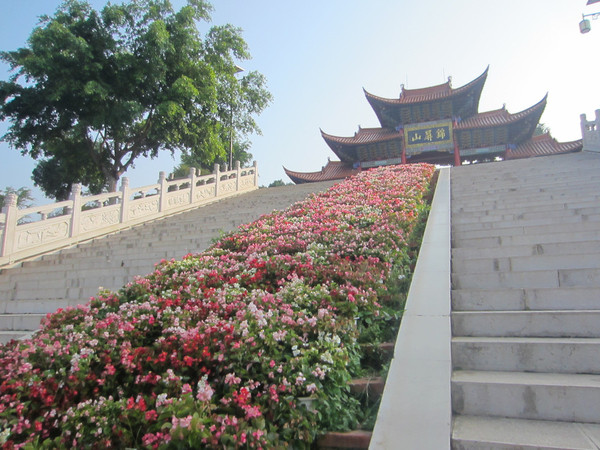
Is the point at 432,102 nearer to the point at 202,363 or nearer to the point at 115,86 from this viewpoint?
the point at 115,86

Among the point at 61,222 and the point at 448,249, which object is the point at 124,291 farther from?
the point at 61,222

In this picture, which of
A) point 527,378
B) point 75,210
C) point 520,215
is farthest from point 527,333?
point 75,210

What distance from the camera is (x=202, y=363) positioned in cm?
246

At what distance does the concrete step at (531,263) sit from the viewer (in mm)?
3984

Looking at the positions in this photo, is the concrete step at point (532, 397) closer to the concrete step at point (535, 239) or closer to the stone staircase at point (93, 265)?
the concrete step at point (535, 239)

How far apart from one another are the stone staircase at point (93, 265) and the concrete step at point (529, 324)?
16.1 ft

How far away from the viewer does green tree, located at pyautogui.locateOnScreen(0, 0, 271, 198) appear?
42.3 ft

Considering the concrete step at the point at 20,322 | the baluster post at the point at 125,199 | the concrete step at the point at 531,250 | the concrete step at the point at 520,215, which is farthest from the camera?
the baluster post at the point at 125,199

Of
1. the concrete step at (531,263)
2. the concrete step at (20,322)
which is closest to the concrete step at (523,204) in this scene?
the concrete step at (531,263)

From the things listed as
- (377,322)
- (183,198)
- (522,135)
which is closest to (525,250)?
(377,322)

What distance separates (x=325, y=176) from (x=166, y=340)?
2116 centimetres

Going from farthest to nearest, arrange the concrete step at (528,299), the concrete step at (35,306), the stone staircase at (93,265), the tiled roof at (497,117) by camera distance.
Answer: the tiled roof at (497,117) → the stone staircase at (93,265) → the concrete step at (35,306) → the concrete step at (528,299)

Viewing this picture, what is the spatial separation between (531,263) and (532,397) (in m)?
2.18

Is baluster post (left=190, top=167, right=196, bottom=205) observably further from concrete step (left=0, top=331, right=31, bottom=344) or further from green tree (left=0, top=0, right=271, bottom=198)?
concrete step (left=0, top=331, right=31, bottom=344)
